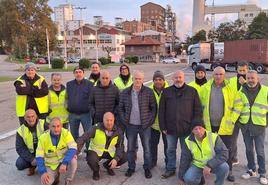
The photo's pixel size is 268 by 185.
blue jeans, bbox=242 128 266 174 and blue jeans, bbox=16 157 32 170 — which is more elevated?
blue jeans, bbox=242 128 266 174

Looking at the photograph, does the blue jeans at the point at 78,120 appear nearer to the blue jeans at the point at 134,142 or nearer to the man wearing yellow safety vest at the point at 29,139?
the man wearing yellow safety vest at the point at 29,139

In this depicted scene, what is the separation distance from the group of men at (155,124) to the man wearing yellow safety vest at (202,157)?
0.01 meters

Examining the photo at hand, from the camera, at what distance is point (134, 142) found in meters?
5.41

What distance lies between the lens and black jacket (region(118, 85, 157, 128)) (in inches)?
202

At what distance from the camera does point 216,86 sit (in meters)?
5.00

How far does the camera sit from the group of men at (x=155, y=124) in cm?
472

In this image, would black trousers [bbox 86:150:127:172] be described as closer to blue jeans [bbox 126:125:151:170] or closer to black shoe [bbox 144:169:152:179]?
blue jeans [bbox 126:125:151:170]

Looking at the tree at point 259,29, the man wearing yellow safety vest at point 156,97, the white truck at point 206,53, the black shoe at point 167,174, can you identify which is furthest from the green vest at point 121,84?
the tree at point 259,29

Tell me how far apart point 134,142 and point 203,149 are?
50.1 inches

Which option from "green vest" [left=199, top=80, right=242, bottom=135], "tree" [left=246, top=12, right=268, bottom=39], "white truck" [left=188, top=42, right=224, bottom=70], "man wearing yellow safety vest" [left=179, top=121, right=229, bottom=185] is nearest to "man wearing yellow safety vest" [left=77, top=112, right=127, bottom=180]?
"man wearing yellow safety vest" [left=179, top=121, right=229, bottom=185]

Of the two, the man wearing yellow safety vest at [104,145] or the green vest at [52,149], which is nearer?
the green vest at [52,149]

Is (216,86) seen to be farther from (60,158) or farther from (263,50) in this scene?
(263,50)

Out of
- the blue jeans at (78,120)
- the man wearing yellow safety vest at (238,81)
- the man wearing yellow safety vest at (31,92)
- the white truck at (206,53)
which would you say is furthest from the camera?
the white truck at (206,53)

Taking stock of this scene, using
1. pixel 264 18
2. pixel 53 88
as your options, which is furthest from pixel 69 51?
pixel 53 88
